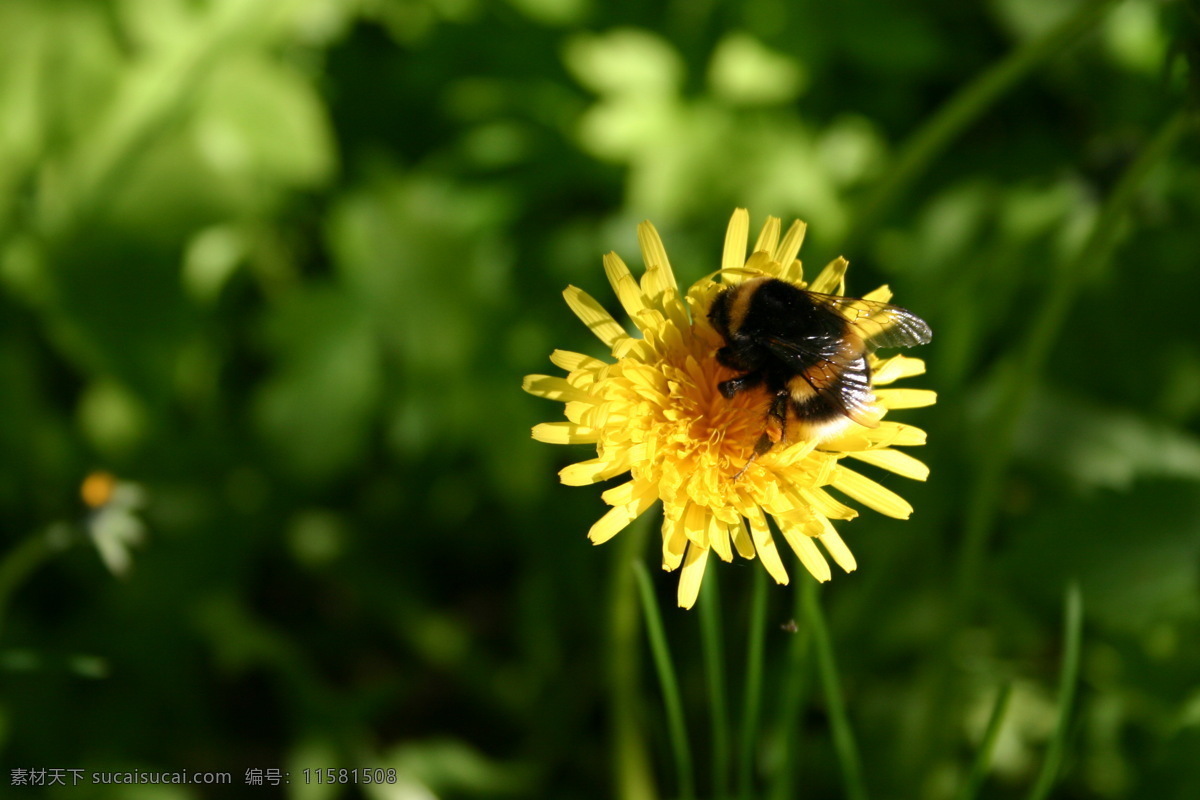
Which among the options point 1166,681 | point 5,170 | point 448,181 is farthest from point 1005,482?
point 5,170

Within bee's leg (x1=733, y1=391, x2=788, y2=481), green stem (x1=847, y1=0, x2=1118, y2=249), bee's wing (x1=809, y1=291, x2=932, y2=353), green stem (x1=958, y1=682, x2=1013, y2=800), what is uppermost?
green stem (x1=847, y1=0, x2=1118, y2=249)

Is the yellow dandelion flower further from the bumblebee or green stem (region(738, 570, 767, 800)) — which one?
green stem (region(738, 570, 767, 800))

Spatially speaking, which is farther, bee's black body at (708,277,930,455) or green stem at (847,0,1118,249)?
green stem at (847,0,1118,249)

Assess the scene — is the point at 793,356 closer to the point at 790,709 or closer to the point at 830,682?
the point at 830,682

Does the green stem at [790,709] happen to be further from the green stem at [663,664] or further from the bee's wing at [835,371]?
the bee's wing at [835,371]

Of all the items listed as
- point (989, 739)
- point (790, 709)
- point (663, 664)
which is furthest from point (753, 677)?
point (989, 739)

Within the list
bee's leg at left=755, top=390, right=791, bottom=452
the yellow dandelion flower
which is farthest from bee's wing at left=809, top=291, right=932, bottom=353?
bee's leg at left=755, top=390, right=791, bottom=452

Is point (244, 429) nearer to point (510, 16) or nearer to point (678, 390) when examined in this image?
point (510, 16)
